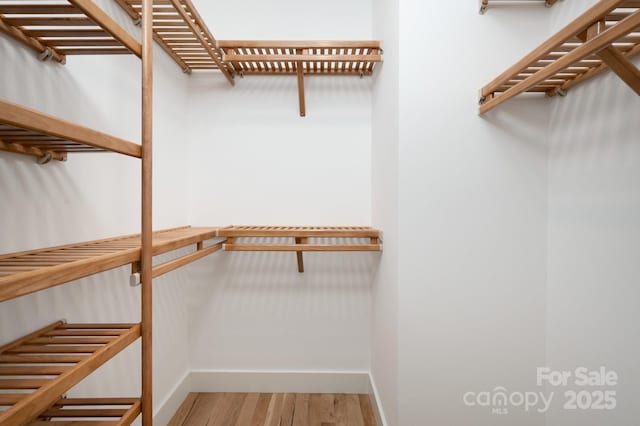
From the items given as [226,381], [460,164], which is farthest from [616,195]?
[226,381]

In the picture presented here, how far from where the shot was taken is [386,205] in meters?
1.65

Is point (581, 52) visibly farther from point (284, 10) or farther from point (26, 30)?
point (284, 10)

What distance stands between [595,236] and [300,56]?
56.4 inches

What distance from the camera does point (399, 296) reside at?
4.59 feet

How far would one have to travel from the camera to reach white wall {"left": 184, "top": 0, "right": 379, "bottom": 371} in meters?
2.12

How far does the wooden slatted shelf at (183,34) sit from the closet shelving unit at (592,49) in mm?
1201

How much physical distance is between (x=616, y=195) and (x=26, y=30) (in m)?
1.75

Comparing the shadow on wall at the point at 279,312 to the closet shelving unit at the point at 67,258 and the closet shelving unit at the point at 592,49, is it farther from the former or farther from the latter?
the closet shelving unit at the point at 592,49

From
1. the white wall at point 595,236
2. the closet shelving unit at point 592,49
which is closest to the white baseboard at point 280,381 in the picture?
the white wall at point 595,236

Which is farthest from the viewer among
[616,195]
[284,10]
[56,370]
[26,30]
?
[284,10]

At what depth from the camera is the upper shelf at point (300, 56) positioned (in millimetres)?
1747

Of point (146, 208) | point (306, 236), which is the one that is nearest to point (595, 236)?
point (306, 236)

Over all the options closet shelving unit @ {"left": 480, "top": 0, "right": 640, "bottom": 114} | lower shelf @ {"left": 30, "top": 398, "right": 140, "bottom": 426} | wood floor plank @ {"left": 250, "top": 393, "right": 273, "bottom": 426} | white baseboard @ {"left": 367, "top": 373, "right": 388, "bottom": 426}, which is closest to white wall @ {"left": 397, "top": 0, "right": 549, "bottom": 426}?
closet shelving unit @ {"left": 480, "top": 0, "right": 640, "bottom": 114}

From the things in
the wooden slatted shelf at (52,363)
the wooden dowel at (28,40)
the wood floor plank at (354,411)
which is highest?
the wooden dowel at (28,40)
